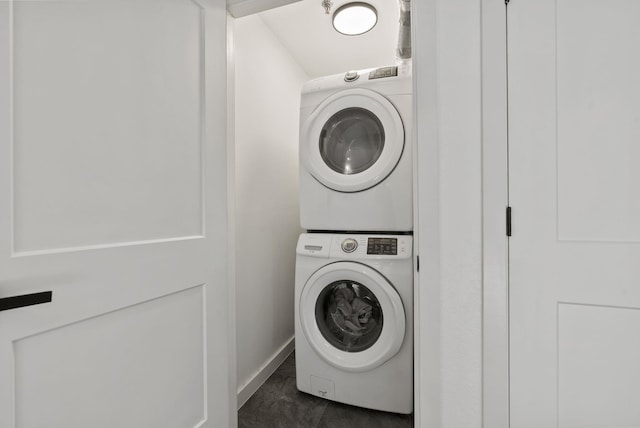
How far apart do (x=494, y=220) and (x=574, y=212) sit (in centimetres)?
19

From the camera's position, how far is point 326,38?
209cm

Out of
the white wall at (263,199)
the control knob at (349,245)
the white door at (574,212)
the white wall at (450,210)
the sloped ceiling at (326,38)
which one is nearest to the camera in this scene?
the white door at (574,212)

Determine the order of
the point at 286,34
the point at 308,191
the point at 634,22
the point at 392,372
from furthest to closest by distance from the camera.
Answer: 1. the point at 286,34
2. the point at 308,191
3. the point at 392,372
4. the point at 634,22

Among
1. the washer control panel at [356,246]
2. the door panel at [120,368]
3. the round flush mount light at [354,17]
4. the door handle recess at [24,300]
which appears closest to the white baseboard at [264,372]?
the door panel at [120,368]

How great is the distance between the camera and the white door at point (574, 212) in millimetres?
741

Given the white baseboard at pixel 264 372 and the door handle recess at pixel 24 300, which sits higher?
the door handle recess at pixel 24 300

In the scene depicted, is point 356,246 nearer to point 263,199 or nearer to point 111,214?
point 263,199

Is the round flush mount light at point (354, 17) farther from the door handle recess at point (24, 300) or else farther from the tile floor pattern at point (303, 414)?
the tile floor pattern at point (303, 414)

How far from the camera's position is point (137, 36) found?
83 cm

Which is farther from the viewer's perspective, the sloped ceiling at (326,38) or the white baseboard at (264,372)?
the sloped ceiling at (326,38)

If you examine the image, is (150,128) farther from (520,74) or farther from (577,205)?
(577,205)

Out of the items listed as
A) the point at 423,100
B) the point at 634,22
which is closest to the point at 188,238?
the point at 423,100

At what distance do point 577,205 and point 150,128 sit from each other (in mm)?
1262

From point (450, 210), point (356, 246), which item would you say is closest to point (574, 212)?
point (450, 210)
